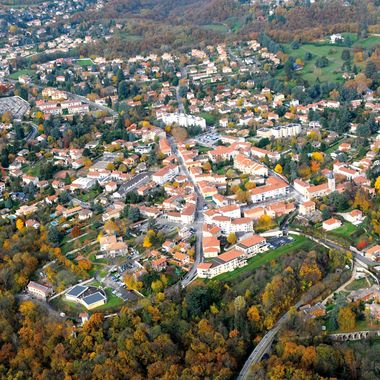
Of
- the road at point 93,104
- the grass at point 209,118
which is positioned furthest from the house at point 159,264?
the road at point 93,104

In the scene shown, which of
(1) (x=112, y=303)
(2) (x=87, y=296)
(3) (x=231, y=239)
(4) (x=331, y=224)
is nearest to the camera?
(1) (x=112, y=303)

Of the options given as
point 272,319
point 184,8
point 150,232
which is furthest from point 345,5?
point 272,319

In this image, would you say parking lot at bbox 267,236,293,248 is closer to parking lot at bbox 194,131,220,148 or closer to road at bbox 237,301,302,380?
road at bbox 237,301,302,380

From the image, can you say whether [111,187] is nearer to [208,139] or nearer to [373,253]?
[208,139]

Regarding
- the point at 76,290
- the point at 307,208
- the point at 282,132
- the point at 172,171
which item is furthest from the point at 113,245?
the point at 282,132

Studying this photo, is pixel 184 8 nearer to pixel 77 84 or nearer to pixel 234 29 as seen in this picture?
pixel 234 29
